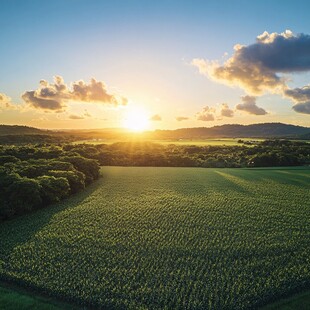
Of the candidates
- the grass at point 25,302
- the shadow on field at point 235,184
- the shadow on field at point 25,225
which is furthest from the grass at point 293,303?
the shadow on field at point 235,184

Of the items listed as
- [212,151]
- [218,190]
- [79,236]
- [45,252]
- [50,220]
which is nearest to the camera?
[45,252]

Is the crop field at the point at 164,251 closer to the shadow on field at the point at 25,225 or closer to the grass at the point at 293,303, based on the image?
the shadow on field at the point at 25,225

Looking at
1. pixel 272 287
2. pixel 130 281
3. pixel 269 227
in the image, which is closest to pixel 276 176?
pixel 269 227

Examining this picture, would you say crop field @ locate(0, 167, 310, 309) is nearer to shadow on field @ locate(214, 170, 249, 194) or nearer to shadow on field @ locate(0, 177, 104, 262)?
shadow on field @ locate(0, 177, 104, 262)

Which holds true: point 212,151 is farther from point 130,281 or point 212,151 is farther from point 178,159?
point 130,281

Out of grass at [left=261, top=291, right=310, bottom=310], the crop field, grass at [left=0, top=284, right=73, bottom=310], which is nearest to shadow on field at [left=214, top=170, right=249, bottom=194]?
the crop field

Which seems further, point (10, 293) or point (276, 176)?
point (276, 176)

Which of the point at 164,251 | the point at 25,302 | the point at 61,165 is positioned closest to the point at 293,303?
the point at 164,251
